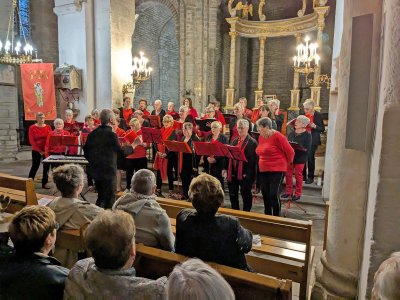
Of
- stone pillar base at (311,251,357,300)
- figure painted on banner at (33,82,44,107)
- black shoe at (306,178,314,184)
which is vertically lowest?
black shoe at (306,178,314,184)

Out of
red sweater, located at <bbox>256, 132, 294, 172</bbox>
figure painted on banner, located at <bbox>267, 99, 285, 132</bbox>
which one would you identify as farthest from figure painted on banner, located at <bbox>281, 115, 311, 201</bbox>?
figure painted on banner, located at <bbox>267, 99, 285, 132</bbox>

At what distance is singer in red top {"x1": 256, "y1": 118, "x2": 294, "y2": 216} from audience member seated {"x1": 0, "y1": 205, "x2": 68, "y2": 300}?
11.7 ft

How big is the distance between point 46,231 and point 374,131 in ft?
7.54

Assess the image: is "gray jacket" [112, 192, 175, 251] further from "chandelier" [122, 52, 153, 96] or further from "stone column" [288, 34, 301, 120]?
"stone column" [288, 34, 301, 120]

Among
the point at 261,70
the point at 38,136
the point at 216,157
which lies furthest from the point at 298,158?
the point at 261,70

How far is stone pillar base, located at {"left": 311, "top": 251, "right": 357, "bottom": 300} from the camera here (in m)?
2.77

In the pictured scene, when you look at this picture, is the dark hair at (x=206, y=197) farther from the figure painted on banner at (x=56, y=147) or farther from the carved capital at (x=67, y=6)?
the carved capital at (x=67, y=6)

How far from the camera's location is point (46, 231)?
6.27ft

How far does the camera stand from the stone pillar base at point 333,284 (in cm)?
277

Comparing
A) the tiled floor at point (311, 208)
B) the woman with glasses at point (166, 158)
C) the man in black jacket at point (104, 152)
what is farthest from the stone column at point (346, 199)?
the woman with glasses at point (166, 158)

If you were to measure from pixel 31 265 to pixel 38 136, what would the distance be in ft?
19.8

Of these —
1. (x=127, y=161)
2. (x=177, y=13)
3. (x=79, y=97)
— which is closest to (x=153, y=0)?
(x=177, y=13)

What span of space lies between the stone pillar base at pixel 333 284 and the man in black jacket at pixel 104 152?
10.4 ft

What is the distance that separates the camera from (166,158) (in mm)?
6984
